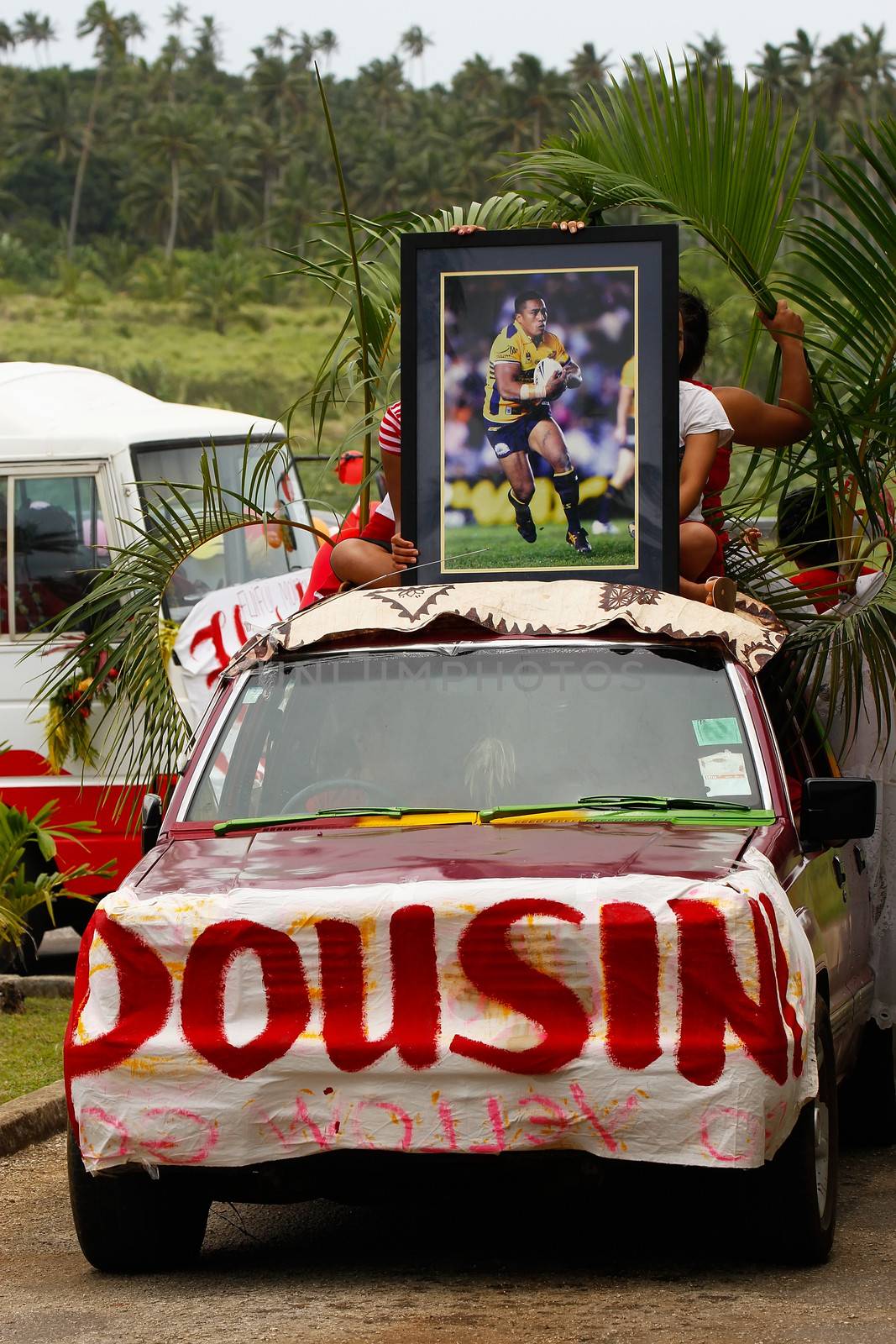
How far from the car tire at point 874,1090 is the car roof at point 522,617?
5.64 feet

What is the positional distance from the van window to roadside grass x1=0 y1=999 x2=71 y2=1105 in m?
2.79

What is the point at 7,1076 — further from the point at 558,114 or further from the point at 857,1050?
the point at 558,114

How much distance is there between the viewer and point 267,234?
309 ft

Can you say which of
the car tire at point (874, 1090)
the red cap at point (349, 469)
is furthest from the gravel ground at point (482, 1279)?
the red cap at point (349, 469)

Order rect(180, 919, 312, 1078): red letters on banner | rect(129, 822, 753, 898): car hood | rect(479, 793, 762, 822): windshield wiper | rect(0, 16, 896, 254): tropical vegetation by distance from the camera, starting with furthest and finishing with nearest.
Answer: rect(0, 16, 896, 254): tropical vegetation → rect(479, 793, 762, 822): windshield wiper → rect(129, 822, 753, 898): car hood → rect(180, 919, 312, 1078): red letters on banner

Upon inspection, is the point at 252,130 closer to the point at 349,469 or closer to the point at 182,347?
the point at 182,347

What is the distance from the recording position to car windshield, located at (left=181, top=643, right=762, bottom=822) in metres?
5.53

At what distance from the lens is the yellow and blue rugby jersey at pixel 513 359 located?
667 centimetres

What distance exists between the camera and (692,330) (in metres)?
7.04

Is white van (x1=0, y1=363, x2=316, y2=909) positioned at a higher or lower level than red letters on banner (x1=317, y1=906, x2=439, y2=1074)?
higher

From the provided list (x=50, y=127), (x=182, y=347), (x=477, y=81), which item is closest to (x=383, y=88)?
(x=477, y=81)

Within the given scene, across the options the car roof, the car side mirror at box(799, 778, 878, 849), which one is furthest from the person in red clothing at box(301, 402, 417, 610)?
the car side mirror at box(799, 778, 878, 849)

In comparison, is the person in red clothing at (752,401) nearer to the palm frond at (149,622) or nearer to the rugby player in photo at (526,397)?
the rugby player in photo at (526,397)

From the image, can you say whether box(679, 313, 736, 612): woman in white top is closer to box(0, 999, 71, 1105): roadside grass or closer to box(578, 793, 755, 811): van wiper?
box(578, 793, 755, 811): van wiper
